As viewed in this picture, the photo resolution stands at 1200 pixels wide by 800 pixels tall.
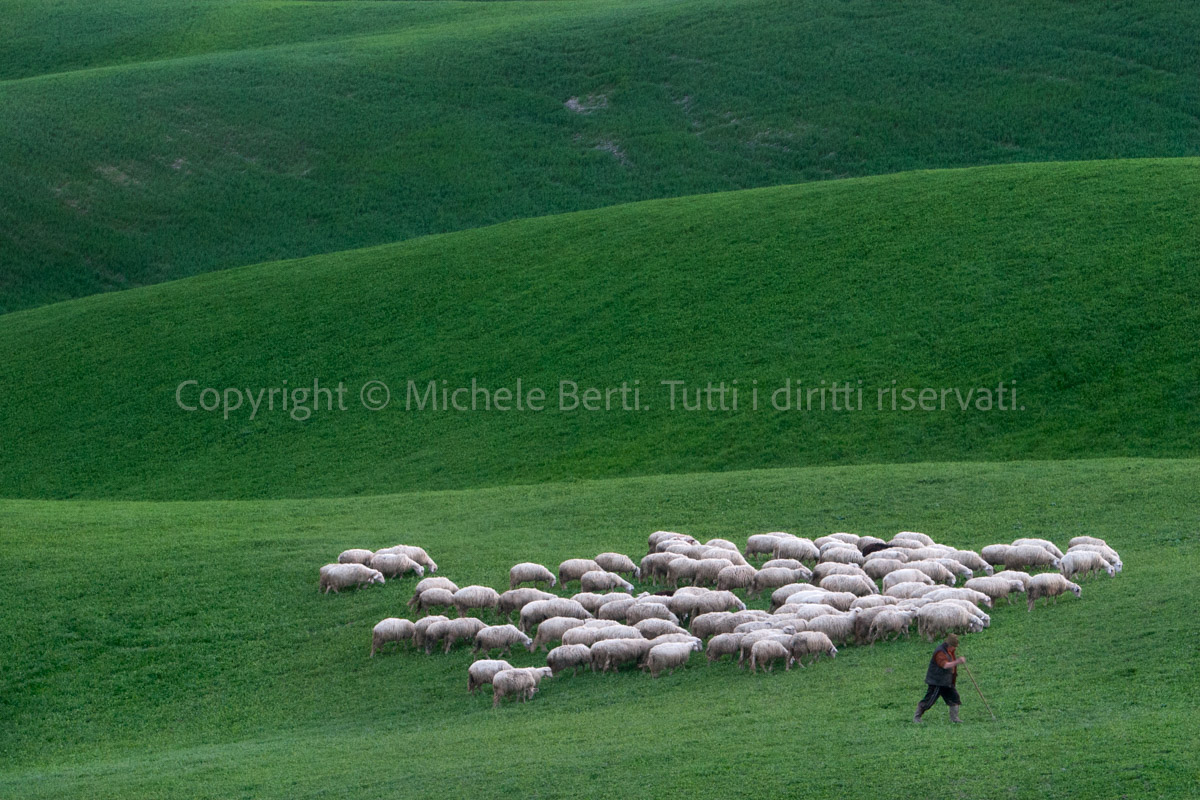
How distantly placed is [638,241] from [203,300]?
18499 mm

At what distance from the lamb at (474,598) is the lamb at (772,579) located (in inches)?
171

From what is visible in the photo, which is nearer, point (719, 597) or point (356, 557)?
point (719, 597)

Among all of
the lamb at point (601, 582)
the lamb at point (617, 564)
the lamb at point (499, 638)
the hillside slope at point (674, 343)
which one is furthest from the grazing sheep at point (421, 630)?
the hillside slope at point (674, 343)

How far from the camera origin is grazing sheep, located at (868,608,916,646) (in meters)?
17.2

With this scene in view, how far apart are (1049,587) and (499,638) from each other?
8.41 meters

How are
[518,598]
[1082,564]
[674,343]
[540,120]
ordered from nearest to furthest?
[1082,564] → [518,598] → [674,343] → [540,120]

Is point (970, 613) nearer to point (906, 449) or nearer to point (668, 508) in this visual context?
point (668, 508)

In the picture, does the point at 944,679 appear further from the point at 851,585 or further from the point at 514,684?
the point at 514,684

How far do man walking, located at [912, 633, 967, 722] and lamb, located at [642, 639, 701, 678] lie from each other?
4.17 metres

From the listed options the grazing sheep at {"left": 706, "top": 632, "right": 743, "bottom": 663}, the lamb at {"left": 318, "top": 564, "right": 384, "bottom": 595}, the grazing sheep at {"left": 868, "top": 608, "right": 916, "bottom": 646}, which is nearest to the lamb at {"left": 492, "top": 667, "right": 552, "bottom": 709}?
the grazing sheep at {"left": 706, "top": 632, "right": 743, "bottom": 663}

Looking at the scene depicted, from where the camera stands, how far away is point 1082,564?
1964cm

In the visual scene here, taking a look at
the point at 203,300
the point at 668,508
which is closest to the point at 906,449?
the point at 668,508

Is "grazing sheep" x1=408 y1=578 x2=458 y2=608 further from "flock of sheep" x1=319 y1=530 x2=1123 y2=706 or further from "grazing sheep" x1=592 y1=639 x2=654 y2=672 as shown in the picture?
"grazing sheep" x1=592 y1=639 x2=654 y2=672

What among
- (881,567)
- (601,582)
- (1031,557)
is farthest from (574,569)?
(1031,557)
